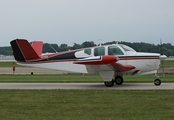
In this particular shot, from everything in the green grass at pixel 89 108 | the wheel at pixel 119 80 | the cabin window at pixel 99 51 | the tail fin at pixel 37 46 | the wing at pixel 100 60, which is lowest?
the green grass at pixel 89 108

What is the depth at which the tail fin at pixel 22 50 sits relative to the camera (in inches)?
594

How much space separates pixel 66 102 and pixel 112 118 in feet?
9.49

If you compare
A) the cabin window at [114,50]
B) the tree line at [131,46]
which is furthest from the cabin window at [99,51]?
the tree line at [131,46]

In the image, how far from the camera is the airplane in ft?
44.9

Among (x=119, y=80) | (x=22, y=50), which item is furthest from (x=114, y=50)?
(x=22, y=50)

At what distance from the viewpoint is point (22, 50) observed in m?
15.2

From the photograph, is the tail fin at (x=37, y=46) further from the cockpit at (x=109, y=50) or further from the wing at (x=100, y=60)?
the wing at (x=100, y=60)

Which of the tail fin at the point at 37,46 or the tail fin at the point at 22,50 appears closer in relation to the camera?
the tail fin at the point at 22,50

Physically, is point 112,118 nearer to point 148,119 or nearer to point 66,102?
point 148,119

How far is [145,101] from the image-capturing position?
899cm

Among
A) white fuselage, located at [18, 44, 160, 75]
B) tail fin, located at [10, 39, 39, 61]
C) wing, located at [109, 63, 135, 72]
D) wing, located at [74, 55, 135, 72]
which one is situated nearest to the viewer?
wing, located at [74, 55, 135, 72]

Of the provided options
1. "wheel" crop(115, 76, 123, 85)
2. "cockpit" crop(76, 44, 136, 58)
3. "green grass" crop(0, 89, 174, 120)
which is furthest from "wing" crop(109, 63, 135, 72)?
"green grass" crop(0, 89, 174, 120)

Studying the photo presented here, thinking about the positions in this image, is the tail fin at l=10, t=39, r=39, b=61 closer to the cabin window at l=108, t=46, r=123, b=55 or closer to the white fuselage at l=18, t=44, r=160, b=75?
the white fuselage at l=18, t=44, r=160, b=75

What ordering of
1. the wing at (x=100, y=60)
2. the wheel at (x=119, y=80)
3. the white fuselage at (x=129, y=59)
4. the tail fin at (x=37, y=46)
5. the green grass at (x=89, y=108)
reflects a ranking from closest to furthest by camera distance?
the green grass at (x=89, y=108), the wing at (x=100, y=60), the white fuselage at (x=129, y=59), the wheel at (x=119, y=80), the tail fin at (x=37, y=46)
